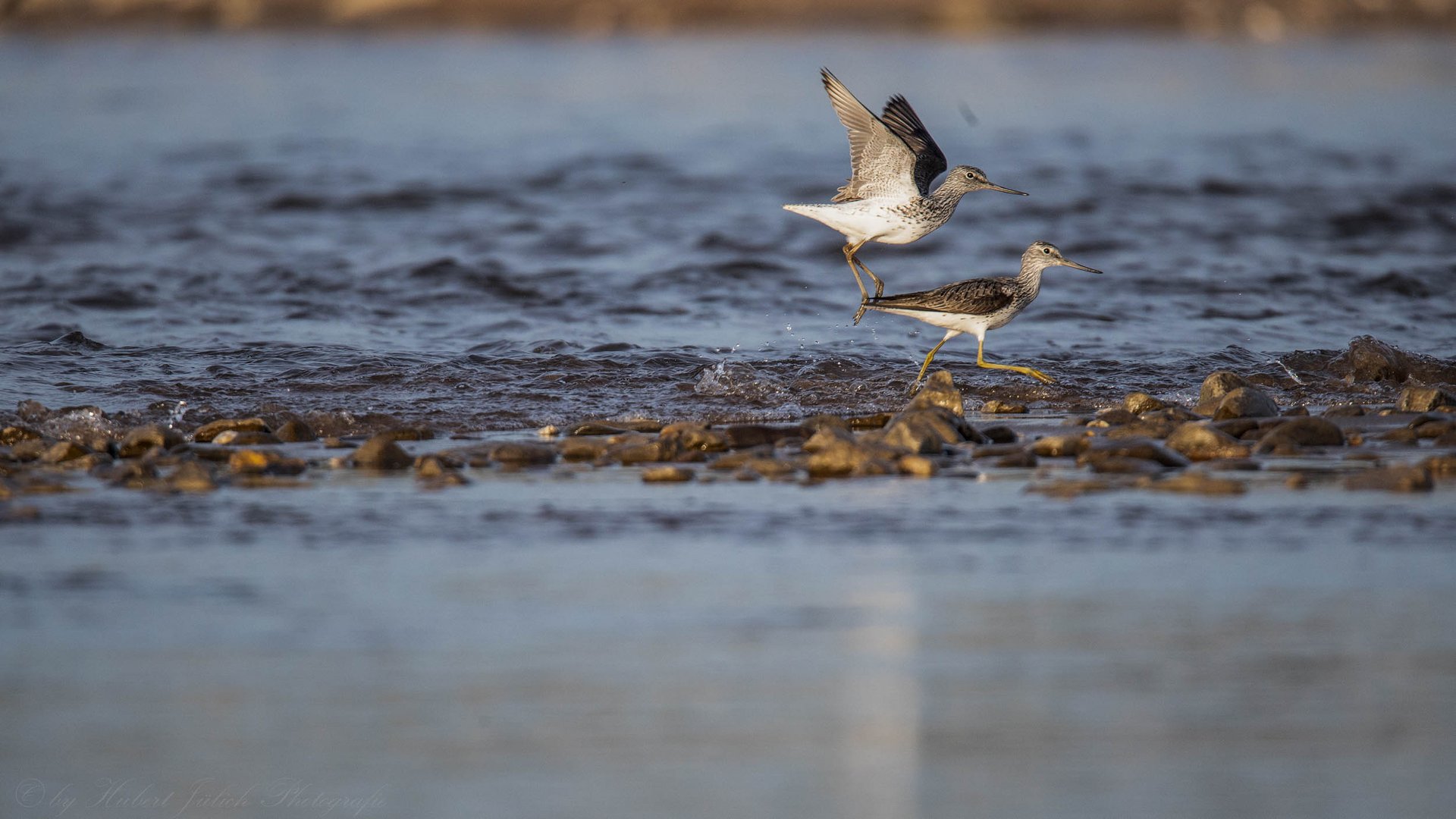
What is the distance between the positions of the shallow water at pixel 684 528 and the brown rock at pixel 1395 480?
0.35ft

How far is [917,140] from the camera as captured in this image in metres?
8.59

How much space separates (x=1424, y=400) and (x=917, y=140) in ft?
9.21

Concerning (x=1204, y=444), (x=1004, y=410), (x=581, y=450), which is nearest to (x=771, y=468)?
(x=581, y=450)

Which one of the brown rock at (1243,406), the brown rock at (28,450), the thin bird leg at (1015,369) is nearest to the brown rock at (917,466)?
the brown rock at (1243,406)

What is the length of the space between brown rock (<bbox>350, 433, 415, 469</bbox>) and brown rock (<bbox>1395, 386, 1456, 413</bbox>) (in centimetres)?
463

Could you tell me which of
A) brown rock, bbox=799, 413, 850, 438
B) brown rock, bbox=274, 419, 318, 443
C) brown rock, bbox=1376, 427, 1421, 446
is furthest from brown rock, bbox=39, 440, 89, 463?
brown rock, bbox=1376, 427, 1421, 446

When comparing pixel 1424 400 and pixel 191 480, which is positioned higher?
pixel 1424 400

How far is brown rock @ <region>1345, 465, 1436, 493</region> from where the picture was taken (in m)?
5.88

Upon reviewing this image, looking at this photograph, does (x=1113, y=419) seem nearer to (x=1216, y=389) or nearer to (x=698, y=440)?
(x=1216, y=389)

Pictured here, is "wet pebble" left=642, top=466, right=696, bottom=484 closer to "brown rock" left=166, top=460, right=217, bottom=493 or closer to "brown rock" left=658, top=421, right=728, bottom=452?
"brown rock" left=658, top=421, right=728, bottom=452

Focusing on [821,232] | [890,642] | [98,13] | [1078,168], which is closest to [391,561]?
[890,642]

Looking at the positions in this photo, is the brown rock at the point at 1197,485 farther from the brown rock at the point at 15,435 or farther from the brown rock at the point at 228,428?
the brown rock at the point at 15,435

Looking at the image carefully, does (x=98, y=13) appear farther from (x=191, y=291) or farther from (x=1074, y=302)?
(x=1074, y=302)

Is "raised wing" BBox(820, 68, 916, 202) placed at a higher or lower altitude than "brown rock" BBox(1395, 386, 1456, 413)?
higher
